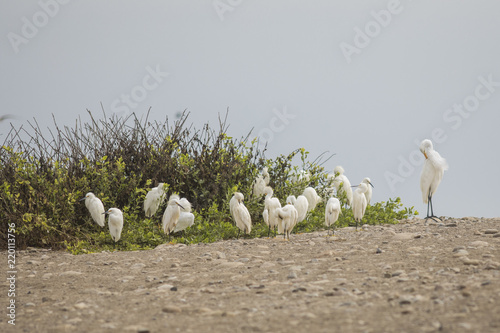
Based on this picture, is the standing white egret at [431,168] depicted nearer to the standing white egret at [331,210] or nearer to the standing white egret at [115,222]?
the standing white egret at [331,210]

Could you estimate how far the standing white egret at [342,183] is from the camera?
12.1 m

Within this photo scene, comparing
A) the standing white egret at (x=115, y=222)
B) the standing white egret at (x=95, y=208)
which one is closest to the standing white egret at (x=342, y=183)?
the standing white egret at (x=115, y=222)

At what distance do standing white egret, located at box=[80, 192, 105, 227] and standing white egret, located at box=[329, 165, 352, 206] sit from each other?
529 cm

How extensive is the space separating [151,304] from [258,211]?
6435 millimetres

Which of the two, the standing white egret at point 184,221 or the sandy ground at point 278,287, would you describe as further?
the standing white egret at point 184,221

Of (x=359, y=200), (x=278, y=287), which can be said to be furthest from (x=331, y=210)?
(x=278, y=287)

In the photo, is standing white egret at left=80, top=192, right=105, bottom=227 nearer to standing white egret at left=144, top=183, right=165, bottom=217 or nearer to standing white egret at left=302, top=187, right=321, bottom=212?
standing white egret at left=144, top=183, right=165, bottom=217

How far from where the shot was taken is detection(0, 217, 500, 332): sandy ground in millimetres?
4070

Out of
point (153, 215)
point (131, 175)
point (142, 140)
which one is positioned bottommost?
point (153, 215)

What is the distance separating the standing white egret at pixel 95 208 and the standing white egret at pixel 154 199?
91cm

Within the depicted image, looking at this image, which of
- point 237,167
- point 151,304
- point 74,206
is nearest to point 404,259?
point 151,304

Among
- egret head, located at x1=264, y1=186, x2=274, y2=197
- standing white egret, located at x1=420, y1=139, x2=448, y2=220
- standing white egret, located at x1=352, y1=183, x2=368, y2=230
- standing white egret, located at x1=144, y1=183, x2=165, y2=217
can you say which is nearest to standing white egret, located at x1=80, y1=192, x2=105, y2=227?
standing white egret, located at x1=144, y1=183, x2=165, y2=217

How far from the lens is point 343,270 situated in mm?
5805

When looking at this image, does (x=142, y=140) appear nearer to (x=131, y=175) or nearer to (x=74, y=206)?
(x=131, y=175)
